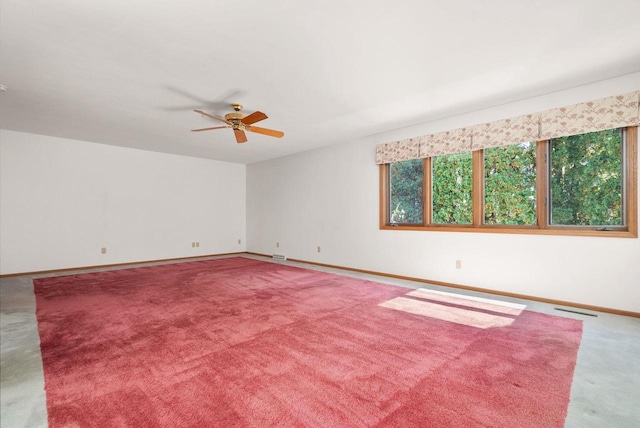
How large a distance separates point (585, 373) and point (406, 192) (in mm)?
3402

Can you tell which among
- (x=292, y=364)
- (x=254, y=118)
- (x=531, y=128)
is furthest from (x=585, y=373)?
(x=254, y=118)

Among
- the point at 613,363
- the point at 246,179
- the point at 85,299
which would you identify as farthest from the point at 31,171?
the point at 613,363

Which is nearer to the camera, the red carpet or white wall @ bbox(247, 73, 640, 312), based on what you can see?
the red carpet

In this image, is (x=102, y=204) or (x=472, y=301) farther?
(x=102, y=204)

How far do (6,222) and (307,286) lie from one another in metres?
5.44

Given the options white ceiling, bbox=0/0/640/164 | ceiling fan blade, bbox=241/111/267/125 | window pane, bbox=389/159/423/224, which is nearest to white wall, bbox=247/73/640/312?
window pane, bbox=389/159/423/224

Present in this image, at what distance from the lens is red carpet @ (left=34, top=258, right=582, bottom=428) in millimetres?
1571

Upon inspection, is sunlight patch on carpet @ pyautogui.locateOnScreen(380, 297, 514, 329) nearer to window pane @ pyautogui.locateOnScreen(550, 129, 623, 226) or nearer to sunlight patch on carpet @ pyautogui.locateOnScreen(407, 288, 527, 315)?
sunlight patch on carpet @ pyautogui.locateOnScreen(407, 288, 527, 315)

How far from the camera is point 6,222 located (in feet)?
17.0

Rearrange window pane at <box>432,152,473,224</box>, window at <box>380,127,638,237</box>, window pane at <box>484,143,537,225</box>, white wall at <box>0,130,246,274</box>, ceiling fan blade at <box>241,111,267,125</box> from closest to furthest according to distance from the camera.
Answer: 1. window at <box>380,127,638,237</box>
2. ceiling fan blade at <box>241,111,267,125</box>
3. window pane at <box>484,143,537,225</box>
4. window pane at <box>432,152,473,224</box>
5. white wall at <box>0,130,246,274</box>

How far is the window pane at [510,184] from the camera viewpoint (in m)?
3.85

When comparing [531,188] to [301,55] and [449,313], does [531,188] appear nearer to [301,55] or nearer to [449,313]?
[449,313]

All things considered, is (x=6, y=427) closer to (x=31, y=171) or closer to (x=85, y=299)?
(x=85, y=299)

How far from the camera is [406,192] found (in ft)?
16.6
